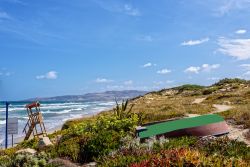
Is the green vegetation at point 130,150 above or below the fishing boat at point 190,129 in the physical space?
below

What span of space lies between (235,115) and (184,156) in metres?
16.6

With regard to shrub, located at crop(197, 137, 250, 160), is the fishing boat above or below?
above

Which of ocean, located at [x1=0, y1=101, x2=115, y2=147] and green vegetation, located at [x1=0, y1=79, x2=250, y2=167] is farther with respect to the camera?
ocean, located at [x1=0, y1=101, x2=115, y2=147]

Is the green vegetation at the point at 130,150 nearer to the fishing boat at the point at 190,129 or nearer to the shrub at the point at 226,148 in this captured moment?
the shrub at the point at 226,148

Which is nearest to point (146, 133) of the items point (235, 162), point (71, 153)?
point (71, 153)

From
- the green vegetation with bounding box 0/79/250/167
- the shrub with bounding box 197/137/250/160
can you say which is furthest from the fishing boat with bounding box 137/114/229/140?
the shrub with bounding box 197/137/250/160

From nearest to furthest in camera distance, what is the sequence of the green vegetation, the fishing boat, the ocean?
1. the green vegetation
2. the fishing boat
3. the ocean

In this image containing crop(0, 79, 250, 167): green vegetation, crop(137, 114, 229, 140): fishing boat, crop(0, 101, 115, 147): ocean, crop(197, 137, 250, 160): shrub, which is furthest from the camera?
crop(0, 101, 115, 147): ocean

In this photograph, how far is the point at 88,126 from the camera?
19.8 m

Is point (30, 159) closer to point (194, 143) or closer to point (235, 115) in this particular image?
point (194, 143)

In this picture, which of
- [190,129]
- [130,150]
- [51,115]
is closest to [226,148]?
[130,150]

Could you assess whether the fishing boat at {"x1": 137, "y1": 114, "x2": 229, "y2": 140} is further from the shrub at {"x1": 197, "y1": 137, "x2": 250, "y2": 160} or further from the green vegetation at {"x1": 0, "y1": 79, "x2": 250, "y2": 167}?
the shrub at {"x1": 197, "y1": 137, "x2": 250, "y2": 160}

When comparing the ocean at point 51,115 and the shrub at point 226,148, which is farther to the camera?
the ocean at point 51,115

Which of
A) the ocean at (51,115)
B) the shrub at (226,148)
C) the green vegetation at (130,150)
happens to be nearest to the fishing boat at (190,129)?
the green vegetation at (130,150)
